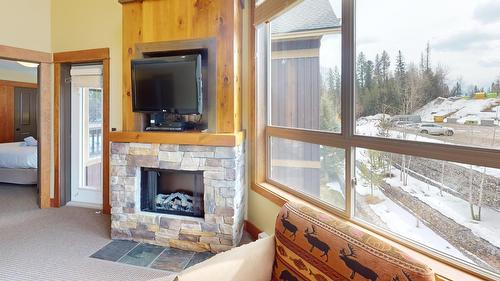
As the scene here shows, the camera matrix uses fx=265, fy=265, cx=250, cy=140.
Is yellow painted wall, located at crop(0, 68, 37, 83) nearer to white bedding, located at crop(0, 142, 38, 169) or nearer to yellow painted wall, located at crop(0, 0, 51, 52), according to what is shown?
white bedding, located at crop(0, 142, 38, 169)

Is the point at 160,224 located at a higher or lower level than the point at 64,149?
lower

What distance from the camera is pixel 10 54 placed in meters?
3.35

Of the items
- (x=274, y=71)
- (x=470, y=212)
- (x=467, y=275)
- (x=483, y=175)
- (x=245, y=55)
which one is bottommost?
(x=467, y=275)

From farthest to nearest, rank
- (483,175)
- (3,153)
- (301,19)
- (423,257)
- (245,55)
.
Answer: (3,153), (245,55), (301,19), (423,257), (483,175)

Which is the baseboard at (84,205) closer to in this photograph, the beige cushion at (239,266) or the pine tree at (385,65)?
the beige cushion at (239,266)

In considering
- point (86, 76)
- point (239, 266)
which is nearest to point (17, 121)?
point (86, 76)

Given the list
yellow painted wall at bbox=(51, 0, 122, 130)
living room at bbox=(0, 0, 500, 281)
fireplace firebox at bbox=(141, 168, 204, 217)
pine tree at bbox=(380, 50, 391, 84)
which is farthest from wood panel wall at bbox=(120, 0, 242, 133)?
pine tree at bbox=(380, 50, 391, 84)

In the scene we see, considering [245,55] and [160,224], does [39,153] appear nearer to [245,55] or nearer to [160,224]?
[160,224]

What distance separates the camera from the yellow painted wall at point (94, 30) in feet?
11.4

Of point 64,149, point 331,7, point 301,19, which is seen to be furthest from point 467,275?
point 64,149

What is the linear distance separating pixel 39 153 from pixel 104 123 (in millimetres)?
1111

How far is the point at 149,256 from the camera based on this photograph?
2.47 meters

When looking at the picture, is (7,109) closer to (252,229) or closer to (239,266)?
(252,229)

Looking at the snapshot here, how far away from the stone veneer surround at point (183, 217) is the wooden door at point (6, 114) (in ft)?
22.4
